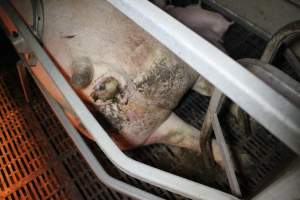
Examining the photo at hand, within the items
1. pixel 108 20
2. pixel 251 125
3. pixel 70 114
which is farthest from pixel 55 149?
pixel 251 125

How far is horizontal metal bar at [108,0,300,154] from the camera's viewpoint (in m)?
0.34

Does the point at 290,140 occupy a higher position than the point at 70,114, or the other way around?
the point at 290,140

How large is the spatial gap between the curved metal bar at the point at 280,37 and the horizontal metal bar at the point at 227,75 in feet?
1.91

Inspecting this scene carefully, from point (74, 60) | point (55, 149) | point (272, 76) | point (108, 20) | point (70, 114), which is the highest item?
point (272, 76)

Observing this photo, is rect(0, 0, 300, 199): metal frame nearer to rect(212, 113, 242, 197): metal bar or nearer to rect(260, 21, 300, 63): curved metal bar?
rect(212, 113, 242, 197): metal bar

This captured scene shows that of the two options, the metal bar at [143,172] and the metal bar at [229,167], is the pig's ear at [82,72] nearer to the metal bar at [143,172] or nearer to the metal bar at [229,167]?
the metal bar at [143,172]

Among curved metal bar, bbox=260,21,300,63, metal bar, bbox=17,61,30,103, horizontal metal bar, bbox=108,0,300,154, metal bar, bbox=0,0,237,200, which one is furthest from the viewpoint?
metal bar, bbox=17,61,30,103

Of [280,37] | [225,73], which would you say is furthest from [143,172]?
A: [280,37]

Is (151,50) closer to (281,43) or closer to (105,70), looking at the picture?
(105,70)

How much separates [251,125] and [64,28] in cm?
90

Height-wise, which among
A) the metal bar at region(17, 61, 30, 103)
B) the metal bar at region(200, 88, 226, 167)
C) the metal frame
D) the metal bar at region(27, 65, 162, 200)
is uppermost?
the metal frame

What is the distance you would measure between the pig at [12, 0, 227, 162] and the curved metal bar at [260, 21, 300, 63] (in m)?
0.29

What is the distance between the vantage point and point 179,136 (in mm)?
1084

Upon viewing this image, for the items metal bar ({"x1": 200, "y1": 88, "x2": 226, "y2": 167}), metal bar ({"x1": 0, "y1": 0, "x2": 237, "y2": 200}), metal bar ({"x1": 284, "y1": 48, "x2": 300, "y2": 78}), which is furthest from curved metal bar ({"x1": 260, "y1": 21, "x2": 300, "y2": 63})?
metal bar ({"x1": 0, "y1": 0, "x2": 237, "y2": 200})
